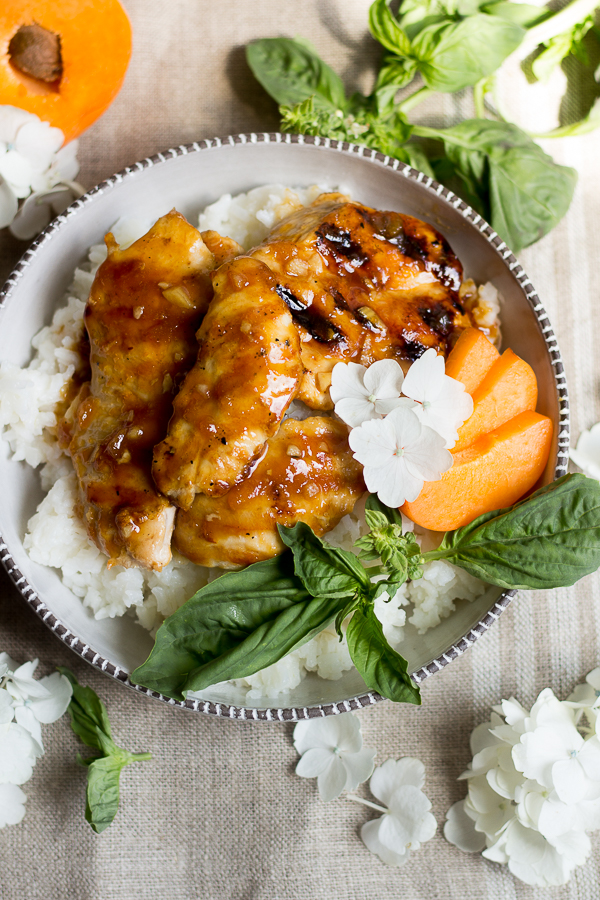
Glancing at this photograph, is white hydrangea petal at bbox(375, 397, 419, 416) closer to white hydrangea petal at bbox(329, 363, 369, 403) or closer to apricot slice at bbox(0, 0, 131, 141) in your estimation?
white hydrangea petal at bbox(329, 363, 369, 403)

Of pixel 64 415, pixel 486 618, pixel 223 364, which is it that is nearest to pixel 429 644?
pixel 486 618

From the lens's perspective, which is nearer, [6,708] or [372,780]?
[6,708]

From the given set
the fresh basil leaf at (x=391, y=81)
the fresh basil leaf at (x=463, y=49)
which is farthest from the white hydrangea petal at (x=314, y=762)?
the fresh basil leaf at (x=463, y=49)

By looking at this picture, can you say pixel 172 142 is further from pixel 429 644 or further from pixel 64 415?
pixel 429 644

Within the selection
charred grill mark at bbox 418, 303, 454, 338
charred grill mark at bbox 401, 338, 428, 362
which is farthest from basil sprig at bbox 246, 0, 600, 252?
A: charred grill mark at bbox 401, 338, 428, 362

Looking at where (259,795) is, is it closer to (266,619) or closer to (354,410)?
(266,619)

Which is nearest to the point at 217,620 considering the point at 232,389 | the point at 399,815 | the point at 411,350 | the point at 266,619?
the point at 266,619

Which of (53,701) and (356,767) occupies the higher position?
(53,701)
